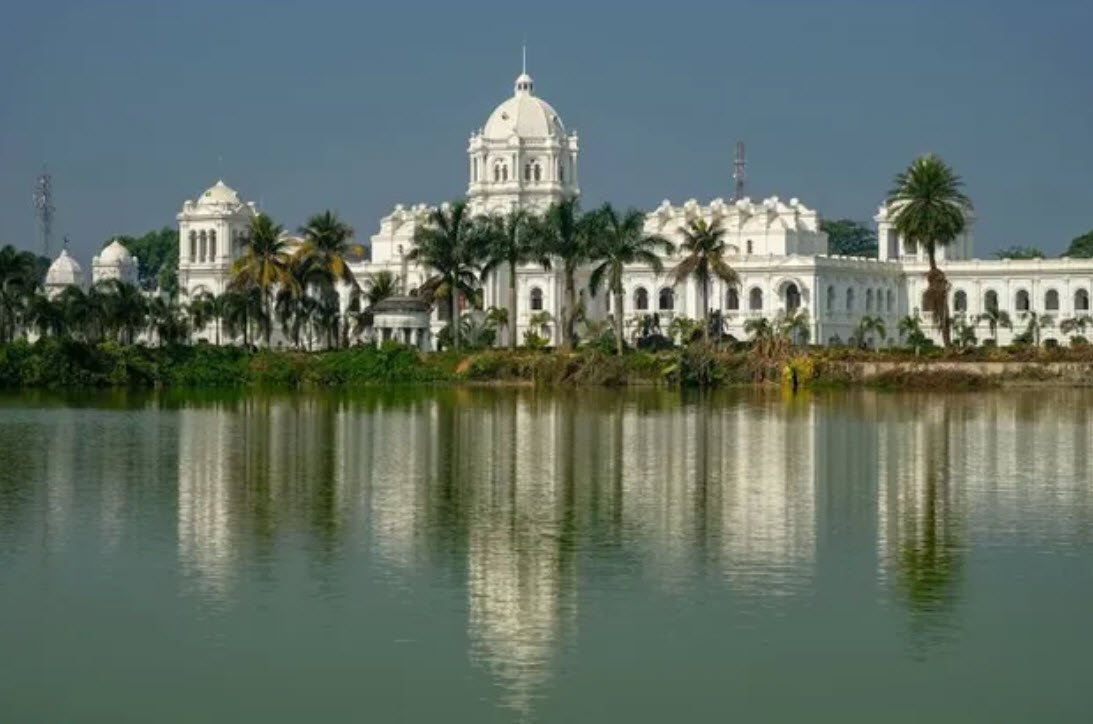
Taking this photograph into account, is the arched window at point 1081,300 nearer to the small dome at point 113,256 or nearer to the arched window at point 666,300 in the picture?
the arched window at point 666,300

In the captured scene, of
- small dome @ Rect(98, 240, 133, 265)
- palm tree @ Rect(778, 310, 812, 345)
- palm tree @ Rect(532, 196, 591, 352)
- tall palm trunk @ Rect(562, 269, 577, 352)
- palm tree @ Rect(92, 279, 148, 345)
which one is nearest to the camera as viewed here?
palm tree @ Rect(532, 196, 591, 352)

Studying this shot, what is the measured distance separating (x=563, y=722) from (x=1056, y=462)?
26544mm

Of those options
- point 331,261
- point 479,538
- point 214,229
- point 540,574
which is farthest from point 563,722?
point 214,229

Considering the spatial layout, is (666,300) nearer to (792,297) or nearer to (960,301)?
(792,297)

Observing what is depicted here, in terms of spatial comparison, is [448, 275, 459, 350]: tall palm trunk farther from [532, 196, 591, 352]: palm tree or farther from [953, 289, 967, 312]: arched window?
[953, 289, 967, 312]: arched window

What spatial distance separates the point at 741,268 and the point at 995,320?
15361 mm

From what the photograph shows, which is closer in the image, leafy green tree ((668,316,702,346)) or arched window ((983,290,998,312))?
leafy green tree ((668,316,702,346))

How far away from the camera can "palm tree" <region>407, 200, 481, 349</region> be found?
102 metres

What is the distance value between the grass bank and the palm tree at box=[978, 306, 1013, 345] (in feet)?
97.8

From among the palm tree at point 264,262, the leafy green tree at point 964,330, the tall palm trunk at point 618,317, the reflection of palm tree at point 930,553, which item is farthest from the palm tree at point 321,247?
the reflection of palm tree at point 930,553

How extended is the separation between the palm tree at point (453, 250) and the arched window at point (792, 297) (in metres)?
27.1

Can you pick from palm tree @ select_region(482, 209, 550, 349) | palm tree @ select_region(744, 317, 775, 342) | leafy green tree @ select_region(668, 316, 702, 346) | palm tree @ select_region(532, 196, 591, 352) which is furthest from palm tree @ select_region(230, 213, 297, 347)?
palm tree @ select_region(744, 317, 775, 342)

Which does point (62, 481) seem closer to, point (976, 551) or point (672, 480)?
point (672, 480)

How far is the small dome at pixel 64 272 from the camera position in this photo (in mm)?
149950
